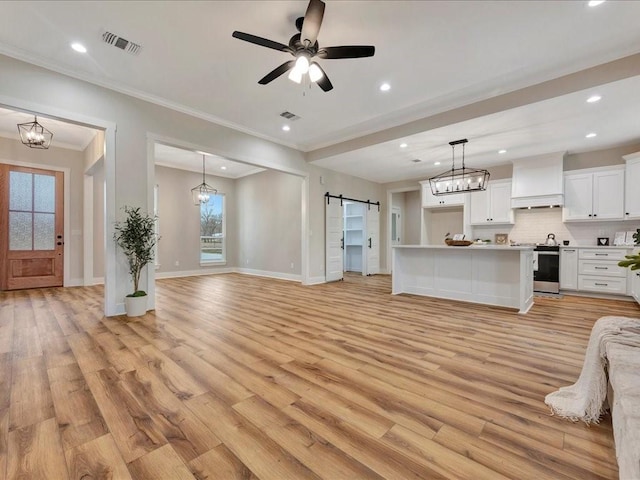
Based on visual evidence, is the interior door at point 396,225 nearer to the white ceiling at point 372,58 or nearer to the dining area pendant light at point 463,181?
the dining area pendant light at point 463,181

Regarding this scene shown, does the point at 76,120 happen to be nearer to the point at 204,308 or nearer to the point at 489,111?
the point at 204,308

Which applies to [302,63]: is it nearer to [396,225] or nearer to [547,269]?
[547,269]

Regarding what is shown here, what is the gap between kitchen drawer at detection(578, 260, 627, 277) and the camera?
5004 millimetres

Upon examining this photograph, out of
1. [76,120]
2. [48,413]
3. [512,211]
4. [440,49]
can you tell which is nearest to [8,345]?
[48,413]

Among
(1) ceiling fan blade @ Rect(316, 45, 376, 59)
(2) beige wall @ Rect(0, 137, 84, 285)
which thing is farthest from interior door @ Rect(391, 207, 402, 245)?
(2) beige wall @ Rect(0, 137, 84, 285)

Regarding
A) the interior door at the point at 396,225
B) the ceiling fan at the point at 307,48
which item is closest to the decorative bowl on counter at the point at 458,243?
the ceiling fan at the point at 307,48

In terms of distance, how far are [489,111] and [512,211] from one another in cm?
332

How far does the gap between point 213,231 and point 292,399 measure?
7811 millimetres

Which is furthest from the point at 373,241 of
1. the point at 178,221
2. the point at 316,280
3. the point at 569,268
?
the point at 178,221

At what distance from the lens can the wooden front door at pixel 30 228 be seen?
18.4 feet

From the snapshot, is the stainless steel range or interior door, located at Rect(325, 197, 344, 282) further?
interior door, located at Rect(325, 197, 344, 282)

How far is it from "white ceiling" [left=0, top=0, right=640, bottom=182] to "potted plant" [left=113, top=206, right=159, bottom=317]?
1842 millimetres

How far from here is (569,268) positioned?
5520 millimetres

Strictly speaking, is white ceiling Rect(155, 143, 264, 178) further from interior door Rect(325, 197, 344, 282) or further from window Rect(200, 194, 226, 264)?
interior door Rect(325, 197, 344, 282)
